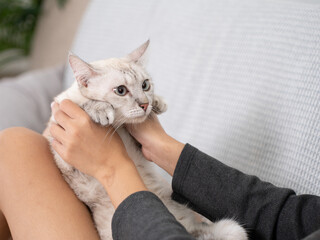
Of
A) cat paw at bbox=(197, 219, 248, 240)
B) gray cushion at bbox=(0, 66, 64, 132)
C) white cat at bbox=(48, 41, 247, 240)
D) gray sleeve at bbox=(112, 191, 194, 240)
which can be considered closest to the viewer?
gray sleeve at bbox=(112, 191, 194, 240)

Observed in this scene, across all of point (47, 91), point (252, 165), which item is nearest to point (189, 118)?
point (252, 165)

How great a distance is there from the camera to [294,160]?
3.18 feet

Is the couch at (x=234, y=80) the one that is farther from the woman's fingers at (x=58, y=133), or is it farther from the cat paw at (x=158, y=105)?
the woman's fingers at (x=58, y=133)

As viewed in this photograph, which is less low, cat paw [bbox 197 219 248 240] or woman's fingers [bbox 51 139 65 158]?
woman's fingers [bbox 51 139 65 158]

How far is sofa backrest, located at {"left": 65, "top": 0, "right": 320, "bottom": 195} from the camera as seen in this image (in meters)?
0.98

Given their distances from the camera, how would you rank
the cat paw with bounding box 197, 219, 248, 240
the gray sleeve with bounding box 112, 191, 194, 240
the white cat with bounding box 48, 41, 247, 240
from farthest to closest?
the white cat with bounding box 48, 41, 247, 240
the cat paw with bounding box 197, 219, 248, 240
the gray sleeve with bounding box 112, 191, 194, 240

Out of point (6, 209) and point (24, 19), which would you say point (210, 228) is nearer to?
point (6, 209)

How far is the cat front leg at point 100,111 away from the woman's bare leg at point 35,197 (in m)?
0.20

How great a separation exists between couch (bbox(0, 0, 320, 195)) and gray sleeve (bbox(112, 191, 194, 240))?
0.46 metres

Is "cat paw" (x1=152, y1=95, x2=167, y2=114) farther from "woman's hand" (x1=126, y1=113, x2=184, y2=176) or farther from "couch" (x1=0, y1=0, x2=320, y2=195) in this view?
"couch" (x1=0, y1=0, x2=320, y2=195)

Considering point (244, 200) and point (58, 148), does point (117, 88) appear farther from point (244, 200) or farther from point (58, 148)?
point (244, 200)

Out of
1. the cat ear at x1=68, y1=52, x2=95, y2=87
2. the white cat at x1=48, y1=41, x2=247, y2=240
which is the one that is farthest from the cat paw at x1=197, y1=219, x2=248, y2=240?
the cat ear at x1=68, y1=52, x2=95, y2=87

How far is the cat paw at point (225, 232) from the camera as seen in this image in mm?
777

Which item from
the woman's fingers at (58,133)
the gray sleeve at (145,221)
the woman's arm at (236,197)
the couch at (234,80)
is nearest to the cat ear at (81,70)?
the woman's fingers at (58,133)
